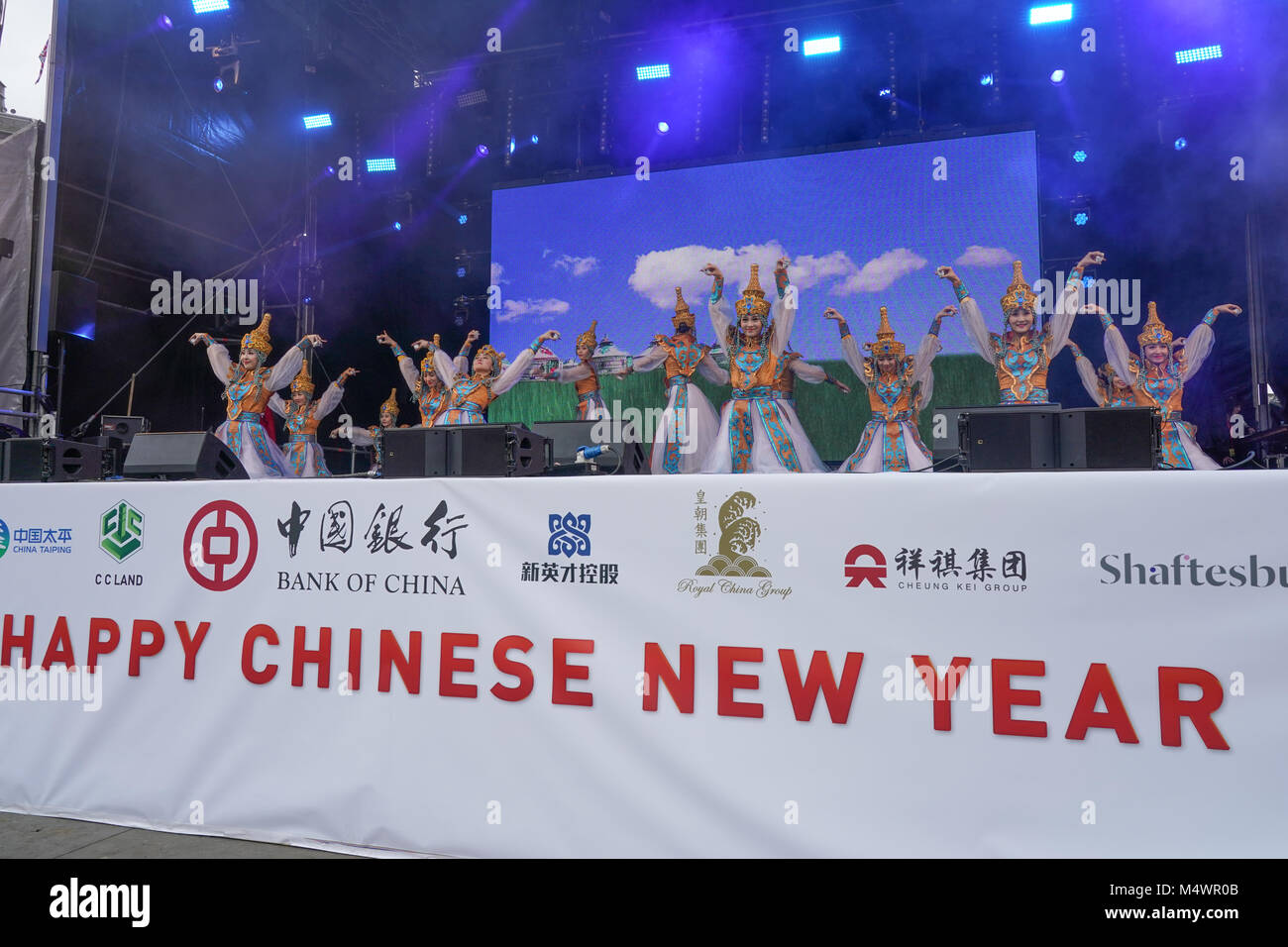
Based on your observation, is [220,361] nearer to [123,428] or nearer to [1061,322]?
[123,428]

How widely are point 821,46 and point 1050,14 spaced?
1.92 meters

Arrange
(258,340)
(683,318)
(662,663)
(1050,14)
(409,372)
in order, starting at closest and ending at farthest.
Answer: (662,663) → (683,318) → (1050,14) → (258,340) → (409,372)

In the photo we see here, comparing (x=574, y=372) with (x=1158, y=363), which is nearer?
(x=1158, y=363)

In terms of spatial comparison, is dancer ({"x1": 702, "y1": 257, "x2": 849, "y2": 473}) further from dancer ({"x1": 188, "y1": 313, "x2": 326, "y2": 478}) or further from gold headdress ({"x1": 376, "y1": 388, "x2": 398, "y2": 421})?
gold headdress ({"x1": 376, "y1": 388, "x2": 398, "y2": 421})

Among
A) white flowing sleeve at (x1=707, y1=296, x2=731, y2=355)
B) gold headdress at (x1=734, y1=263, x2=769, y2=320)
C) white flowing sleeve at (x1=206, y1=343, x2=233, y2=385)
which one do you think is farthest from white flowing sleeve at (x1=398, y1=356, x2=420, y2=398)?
gold headdress at (x1=734, y1=263, x2=769, y2=320)

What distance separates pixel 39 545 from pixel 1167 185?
26.5 ft

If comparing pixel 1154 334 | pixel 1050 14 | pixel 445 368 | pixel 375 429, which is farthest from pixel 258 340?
pixel 1050 14

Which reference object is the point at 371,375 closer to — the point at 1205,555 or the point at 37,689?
the point at 37,689

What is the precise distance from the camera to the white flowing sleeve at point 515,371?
6.38 m

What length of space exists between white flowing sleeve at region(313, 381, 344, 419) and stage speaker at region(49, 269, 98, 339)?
2.00 m

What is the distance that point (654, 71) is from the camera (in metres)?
8.12

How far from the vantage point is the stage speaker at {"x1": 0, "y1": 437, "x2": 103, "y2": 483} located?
2818mm
